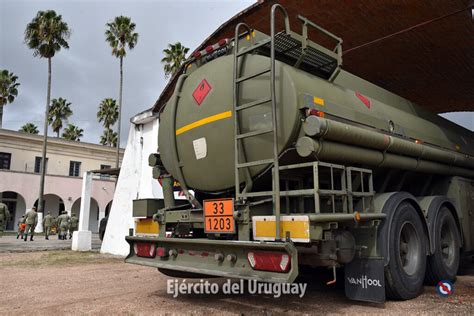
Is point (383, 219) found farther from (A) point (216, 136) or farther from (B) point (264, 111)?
(A) point (216, 136)

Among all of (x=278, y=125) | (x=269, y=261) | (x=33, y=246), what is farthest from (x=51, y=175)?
(x=269, y=261)

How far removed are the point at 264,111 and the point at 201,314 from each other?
2356 millimetres

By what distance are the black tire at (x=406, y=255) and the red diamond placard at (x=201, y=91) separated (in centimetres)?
272

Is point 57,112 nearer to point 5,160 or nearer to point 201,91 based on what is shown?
point 5,160

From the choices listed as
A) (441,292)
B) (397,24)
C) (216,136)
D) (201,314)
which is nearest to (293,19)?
(397,24)

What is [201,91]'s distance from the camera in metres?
4.93

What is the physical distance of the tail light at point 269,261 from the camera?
353cm

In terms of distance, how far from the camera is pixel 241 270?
12.5 feet

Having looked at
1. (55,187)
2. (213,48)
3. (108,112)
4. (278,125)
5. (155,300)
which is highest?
(108,112)

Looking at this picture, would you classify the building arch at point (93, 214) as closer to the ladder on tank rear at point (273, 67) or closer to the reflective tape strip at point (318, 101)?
the ladder on tank rear at point (273, 67)

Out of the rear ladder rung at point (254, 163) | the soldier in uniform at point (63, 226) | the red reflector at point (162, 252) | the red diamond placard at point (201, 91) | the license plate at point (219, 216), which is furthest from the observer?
the soldier in uniform at point (63, 226)

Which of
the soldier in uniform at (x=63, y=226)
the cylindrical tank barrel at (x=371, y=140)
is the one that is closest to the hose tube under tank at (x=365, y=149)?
the cylindrical tank barrel at (x=371, y=140)

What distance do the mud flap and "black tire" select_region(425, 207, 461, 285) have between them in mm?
1636

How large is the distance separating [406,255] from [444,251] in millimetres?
1421
